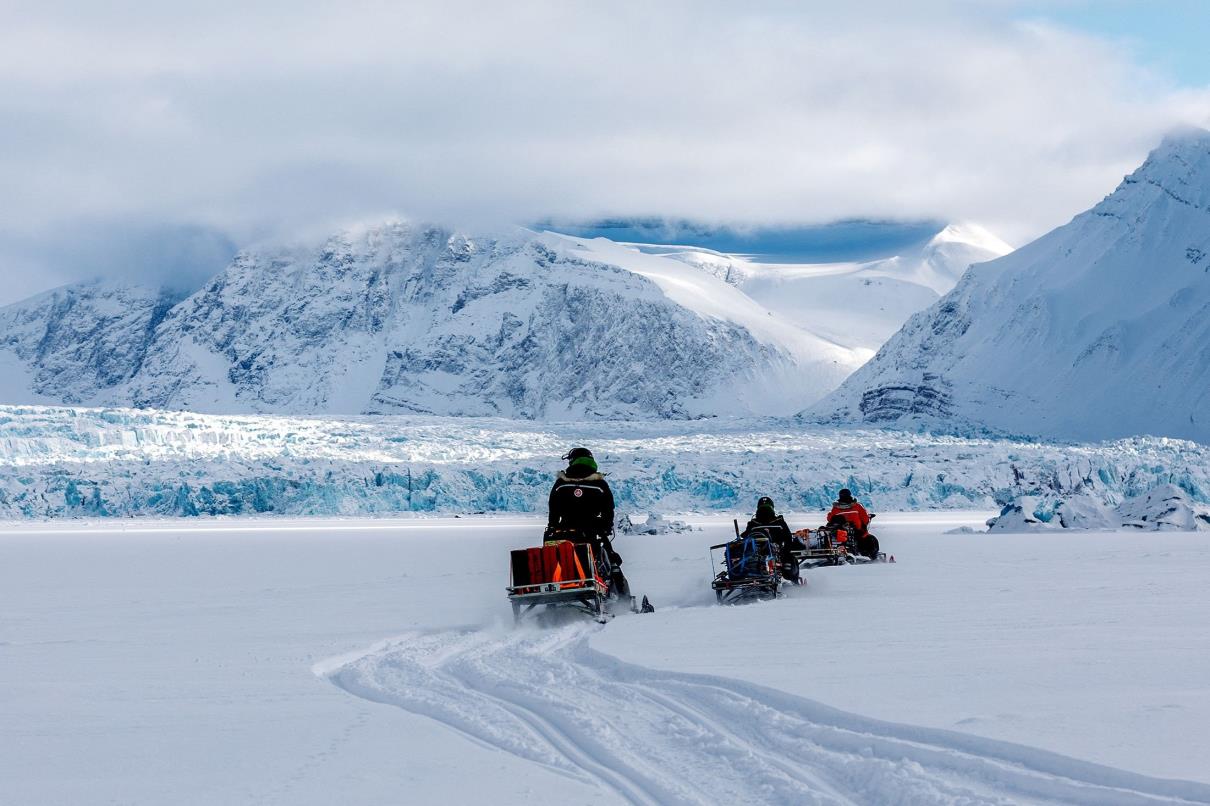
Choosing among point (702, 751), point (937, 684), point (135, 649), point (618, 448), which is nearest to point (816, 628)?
point (937, 684)

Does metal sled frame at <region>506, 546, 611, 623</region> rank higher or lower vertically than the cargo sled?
higher

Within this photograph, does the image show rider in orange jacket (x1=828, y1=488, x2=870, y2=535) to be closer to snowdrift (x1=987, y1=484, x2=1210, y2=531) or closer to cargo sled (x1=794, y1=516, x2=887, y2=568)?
cargo sled (x1=794, y1=516, x2=887, y2=568)

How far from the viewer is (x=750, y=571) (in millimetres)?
14594

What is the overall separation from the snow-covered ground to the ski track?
0.06 feet

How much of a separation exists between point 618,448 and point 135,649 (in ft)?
155

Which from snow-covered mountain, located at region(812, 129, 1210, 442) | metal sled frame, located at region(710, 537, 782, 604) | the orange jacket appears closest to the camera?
metal sled frame, located at region(710, 537, 782, 604)

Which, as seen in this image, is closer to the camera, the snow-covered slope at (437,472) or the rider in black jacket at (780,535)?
the rider in black jacket at (780,535)

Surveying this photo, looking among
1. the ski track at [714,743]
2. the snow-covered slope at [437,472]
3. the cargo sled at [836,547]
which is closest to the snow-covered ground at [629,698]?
the ski track at [714,743]

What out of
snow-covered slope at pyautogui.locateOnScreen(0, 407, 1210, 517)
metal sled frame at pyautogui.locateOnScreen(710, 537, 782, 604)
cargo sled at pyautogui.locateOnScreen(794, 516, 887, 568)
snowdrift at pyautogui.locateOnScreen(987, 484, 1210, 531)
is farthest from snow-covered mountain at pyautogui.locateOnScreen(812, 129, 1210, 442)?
metal sled frame at pyautogui.locateOnScreen(710, 537, 782, 604)

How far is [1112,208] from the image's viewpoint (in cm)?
8394

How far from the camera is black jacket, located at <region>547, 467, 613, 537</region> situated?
13258 mm

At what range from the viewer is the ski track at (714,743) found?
4875 millimetres

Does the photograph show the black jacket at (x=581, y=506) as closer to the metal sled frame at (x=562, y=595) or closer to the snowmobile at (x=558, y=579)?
the snowmobile at (x=558, y=579)

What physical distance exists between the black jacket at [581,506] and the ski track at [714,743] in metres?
4.15
